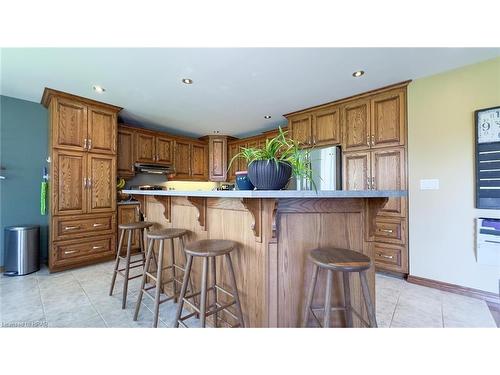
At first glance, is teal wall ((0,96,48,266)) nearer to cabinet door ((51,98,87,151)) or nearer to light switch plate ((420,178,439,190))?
cabinet door ((51,98,87,151))

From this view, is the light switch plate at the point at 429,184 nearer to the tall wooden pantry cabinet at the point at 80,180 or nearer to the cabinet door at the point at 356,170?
the cabinet door at the point at 356,170

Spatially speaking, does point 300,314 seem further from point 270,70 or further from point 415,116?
point 415,116

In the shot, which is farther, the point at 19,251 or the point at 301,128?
the point at 301,128

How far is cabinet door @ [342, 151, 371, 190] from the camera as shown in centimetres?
275

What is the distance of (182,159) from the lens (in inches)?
179

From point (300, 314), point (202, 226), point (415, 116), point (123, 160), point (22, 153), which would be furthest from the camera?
point (123, 160)

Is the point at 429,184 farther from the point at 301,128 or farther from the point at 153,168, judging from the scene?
the point at 153,168

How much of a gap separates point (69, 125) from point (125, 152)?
36.4 inches

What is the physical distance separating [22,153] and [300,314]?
4.02 meters

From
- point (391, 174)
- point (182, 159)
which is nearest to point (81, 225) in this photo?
point (182, 159)

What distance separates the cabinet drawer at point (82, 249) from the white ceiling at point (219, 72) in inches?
78.2

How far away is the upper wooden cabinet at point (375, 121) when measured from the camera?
8.27 ft
